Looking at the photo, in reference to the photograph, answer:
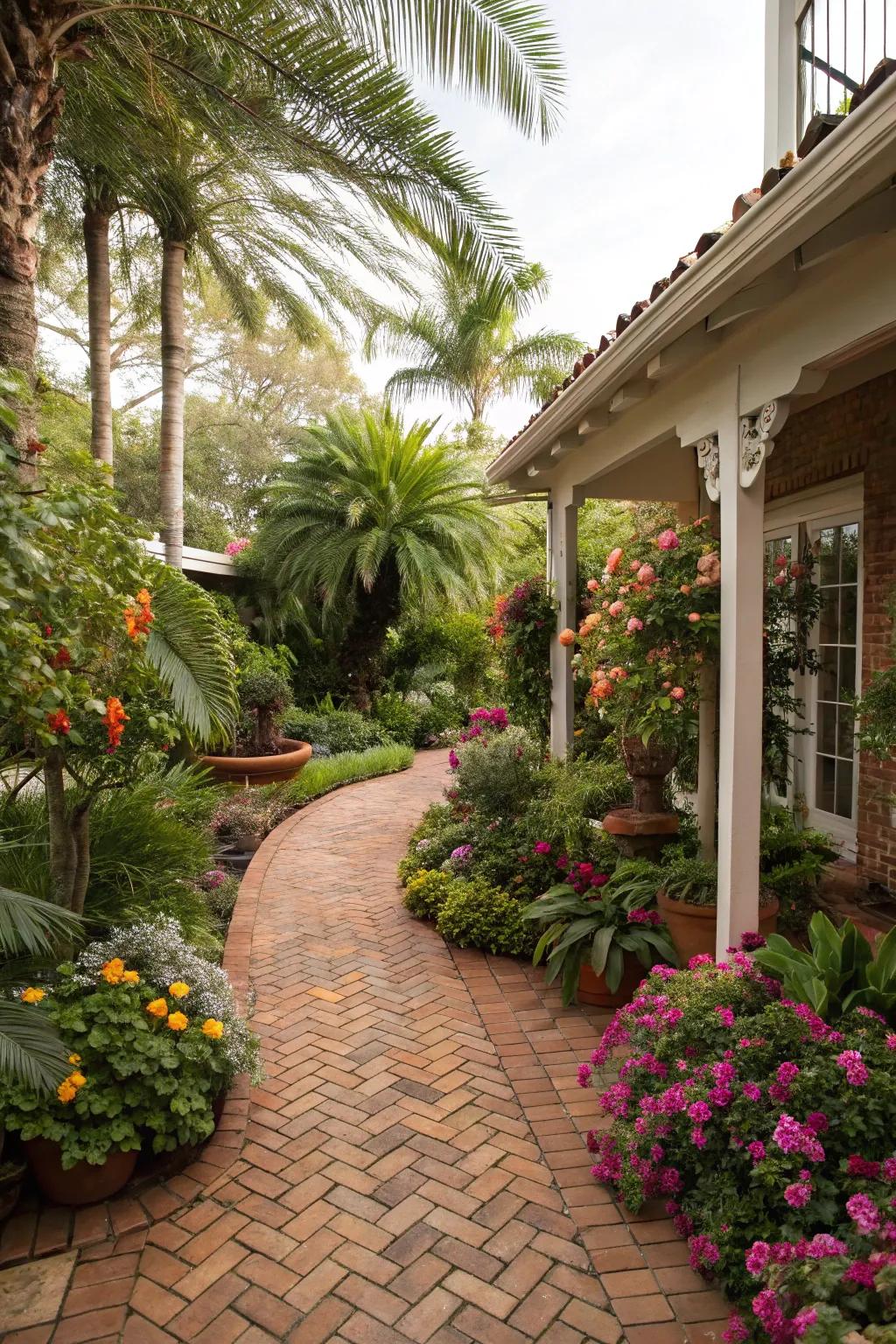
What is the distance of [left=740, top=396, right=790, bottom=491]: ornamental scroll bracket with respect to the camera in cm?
298

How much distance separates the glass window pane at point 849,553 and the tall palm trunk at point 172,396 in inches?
253

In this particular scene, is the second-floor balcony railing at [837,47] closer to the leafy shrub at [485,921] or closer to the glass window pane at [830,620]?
the glass window pane at [830,620]

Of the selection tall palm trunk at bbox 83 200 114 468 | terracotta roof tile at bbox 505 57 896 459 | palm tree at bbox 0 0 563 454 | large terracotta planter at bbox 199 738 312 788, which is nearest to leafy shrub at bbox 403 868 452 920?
terracotta roof tile at bbox 505 57 896 459

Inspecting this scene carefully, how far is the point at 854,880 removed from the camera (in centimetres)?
466

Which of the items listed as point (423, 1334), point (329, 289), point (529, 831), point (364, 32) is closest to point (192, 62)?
point (364, 32)

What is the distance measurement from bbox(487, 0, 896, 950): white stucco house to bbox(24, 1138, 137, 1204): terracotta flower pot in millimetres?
2332

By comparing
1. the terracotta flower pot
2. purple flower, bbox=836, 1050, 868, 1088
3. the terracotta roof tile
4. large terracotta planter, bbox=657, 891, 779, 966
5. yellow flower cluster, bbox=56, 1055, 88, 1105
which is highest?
the terracotta roof tile

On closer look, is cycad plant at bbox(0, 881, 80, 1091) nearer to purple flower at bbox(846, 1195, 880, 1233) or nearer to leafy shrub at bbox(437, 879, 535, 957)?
purple flower at bbox(846, 1195, 880, 1233)

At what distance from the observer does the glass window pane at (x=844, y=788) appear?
16.7 feet

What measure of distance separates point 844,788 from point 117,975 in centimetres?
427

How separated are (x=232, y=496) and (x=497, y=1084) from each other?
19971mm

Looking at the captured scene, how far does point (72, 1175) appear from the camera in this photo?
8.32 ft

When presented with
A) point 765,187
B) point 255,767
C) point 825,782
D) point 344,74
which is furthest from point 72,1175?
point 344,74

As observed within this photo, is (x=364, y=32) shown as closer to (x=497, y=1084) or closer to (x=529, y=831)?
(x=529, y=831)
